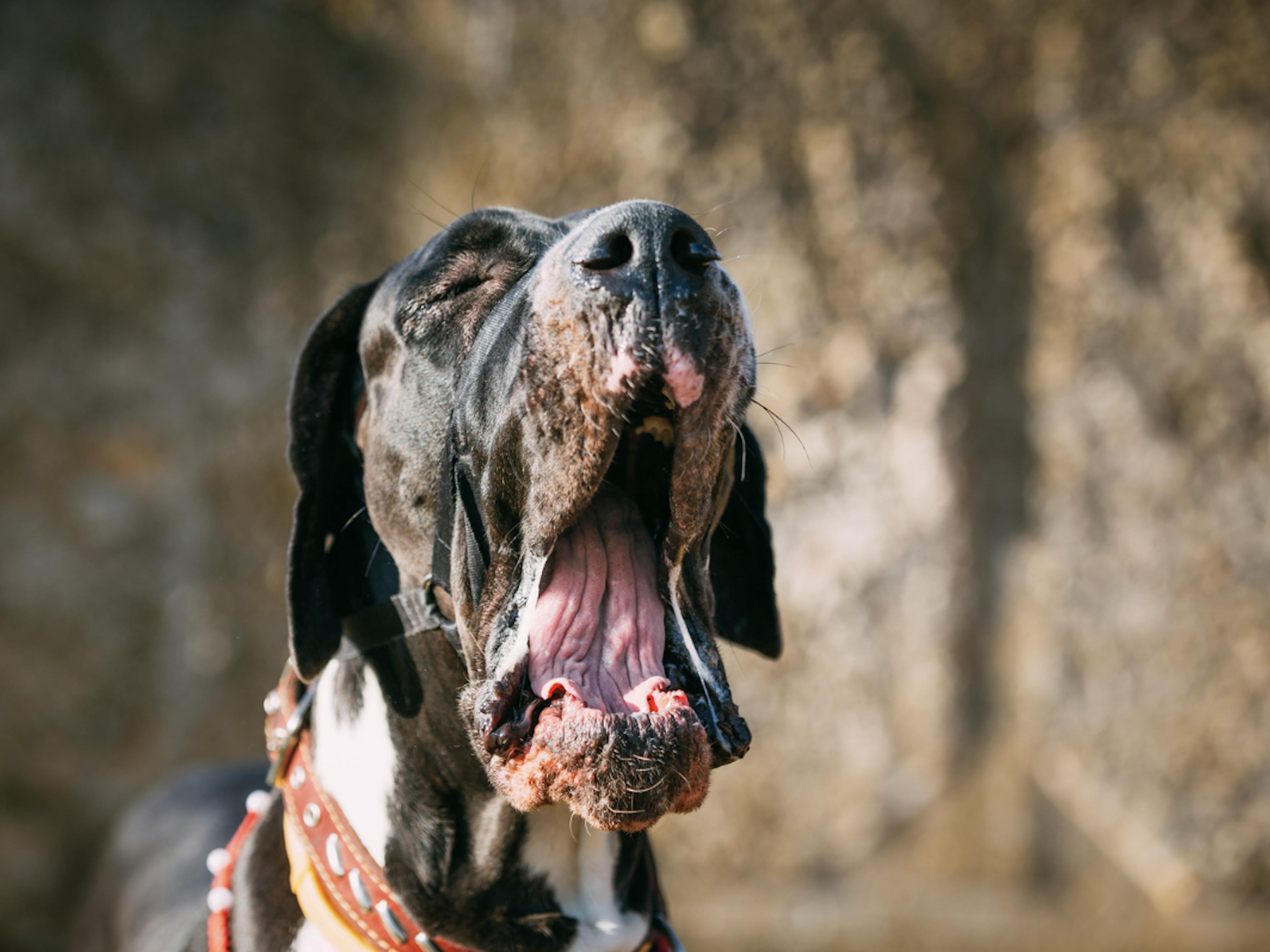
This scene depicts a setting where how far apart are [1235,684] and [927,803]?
1.36 meters

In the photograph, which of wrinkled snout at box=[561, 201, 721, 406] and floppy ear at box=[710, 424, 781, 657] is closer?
wrinkled snout at box=[561, 201, 721, 406]

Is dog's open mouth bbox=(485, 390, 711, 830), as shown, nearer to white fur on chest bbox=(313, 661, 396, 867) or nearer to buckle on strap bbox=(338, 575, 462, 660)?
buckle on strap bbox=(338, 575, 462, 660)

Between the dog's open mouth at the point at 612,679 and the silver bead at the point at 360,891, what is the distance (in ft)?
1.26

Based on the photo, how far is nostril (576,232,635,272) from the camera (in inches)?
57.6

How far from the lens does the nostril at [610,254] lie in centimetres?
146

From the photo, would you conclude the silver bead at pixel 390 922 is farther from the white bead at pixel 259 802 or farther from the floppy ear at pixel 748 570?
the floppy ear at pixel 748 570

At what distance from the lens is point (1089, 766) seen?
184 inches

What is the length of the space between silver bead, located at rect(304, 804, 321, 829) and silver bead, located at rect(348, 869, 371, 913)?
11 cm

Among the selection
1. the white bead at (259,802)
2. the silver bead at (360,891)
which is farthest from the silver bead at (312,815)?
the white bead at (259,802)

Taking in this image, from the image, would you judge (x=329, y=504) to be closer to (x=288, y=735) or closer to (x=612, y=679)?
(x=288, y=735)

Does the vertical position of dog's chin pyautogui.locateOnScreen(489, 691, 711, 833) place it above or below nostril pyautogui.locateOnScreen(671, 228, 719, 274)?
below

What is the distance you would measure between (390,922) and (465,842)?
158 millimetres

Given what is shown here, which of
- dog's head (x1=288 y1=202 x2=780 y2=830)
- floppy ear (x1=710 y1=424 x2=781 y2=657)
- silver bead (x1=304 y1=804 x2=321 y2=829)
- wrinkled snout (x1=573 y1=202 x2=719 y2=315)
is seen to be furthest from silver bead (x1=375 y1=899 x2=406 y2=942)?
wrinkled snout (x1=573 y1=202 x2=719 y2=315)

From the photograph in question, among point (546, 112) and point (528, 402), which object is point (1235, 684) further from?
point (528, 402)
